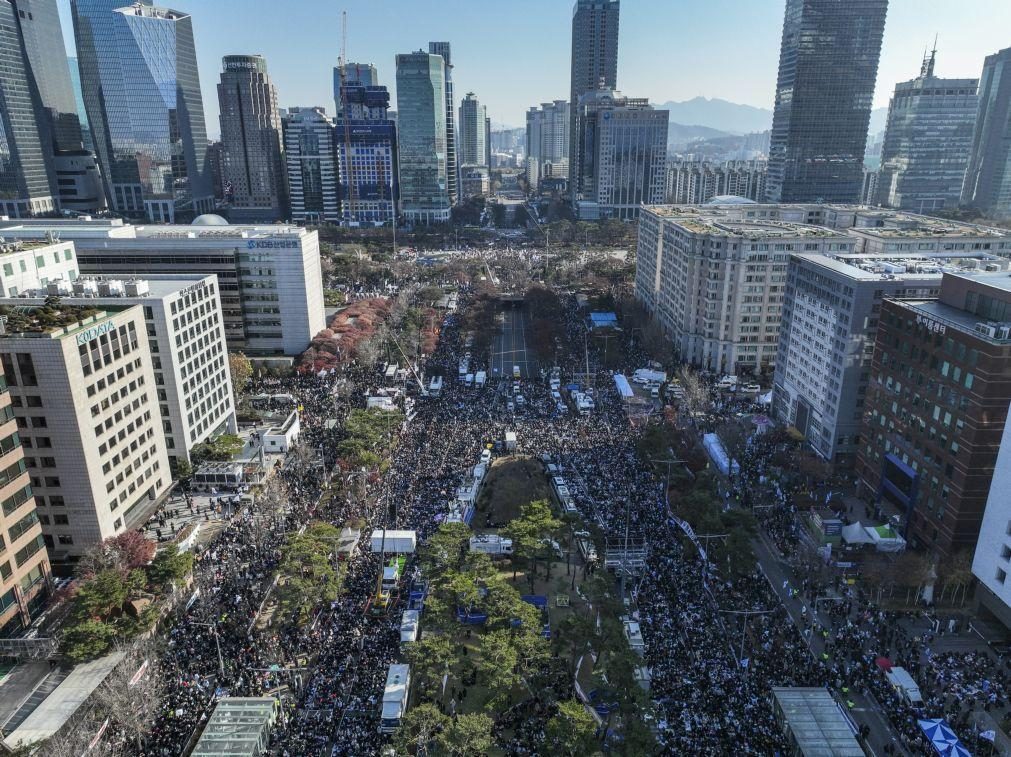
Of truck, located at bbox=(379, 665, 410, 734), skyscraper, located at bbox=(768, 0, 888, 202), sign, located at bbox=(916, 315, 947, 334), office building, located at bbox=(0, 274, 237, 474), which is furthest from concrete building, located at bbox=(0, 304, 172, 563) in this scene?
skyscraper, located at bbox=(768, 0, 888, 202)

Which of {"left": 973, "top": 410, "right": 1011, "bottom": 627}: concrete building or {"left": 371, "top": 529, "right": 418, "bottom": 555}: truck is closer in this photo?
{"left": 973, "top": 410, "right": 1011, "bottom": 627}: concrete building

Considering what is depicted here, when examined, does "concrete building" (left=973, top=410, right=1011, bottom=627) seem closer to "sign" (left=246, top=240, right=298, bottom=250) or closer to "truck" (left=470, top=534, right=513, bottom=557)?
"truck" (left=470, top=534, right=513, bottom=557)

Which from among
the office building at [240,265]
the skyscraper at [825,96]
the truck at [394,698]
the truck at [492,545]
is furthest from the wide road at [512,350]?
the skyscraper at [825,96]

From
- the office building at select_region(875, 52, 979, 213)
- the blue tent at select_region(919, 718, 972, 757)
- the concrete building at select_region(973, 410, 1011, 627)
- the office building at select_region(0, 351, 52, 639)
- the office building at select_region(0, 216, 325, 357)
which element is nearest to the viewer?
the blue tent at select_region(919, 718, 972, 757)

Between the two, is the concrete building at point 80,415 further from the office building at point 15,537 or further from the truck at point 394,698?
the truck at point 394,698

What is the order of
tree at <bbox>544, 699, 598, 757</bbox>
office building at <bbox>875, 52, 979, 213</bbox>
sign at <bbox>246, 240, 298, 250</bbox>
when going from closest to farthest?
tree at <bbox>544, 699, 598, 757</bbox>
sign at <bbox>246, 240, 298, 250</bbox>
office building at <bbox>875, 52, 979, 213</bbox>

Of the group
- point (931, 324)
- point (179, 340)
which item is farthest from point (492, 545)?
point (931, 324)

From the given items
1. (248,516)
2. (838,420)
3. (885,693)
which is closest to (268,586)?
(248,516)
